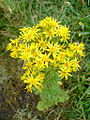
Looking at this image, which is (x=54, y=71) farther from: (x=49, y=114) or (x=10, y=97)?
(x=10, y=97)

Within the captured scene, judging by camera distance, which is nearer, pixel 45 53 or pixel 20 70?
pixel 45 53

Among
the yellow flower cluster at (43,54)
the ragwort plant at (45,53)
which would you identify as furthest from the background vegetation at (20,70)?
the yellow flower cluster at (43,54)

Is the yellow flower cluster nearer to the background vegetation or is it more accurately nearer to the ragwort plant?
the ragwort plant

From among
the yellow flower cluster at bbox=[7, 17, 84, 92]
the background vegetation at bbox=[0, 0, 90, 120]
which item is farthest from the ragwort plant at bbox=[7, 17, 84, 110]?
the background vegetation at bbox=[0, 0, 90, 120]

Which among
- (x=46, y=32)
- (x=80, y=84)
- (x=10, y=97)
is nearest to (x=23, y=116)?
(x=10, y=97)

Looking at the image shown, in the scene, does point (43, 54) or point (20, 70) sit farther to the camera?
point (20, 70)

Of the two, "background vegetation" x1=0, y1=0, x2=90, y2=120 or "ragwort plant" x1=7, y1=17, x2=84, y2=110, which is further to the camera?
"background vegetation" x1=0, y1=0, x2=90, y2=120

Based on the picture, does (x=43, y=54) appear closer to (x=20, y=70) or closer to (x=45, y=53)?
(x=45, y=53)

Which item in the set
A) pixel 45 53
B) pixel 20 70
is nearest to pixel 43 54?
pixel 45 53

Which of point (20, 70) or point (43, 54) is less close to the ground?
point (43, 54)
